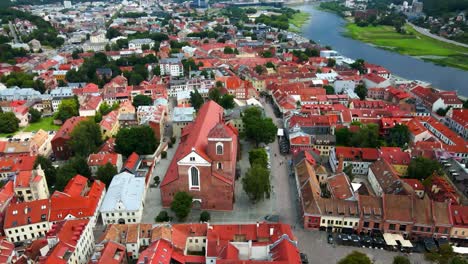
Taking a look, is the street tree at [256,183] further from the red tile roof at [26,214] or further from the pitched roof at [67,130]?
the pitched roof at [67,130]

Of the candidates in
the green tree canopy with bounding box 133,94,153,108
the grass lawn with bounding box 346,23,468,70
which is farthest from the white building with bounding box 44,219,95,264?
the grass lawn with bounding box 346,23,468,70

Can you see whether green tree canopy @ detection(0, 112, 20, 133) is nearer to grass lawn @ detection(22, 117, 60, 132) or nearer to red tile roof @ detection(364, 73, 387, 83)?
grass lawn @ detection(22, 117, 60, 132)

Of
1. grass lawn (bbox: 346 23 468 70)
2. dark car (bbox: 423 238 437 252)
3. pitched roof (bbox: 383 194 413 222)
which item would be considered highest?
pitched roof (bbox: 383 194 413 222)

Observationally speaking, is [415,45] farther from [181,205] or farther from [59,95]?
[181,205]

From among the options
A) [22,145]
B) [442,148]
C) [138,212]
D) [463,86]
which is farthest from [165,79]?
[463,86]

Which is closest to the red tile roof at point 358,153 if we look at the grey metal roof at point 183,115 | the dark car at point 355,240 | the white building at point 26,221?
the dark car at point 355,240

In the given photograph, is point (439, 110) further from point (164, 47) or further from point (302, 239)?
point (164, 47)

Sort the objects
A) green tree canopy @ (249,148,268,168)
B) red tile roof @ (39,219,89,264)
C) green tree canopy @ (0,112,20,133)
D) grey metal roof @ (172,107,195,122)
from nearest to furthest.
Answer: red tile roof @ (39,219,89,264) → green tree canopy @ (249,148,268,168) → grey metal roof @ (172,107,195,122) → green tree canopy @ (0,112,20,133)
